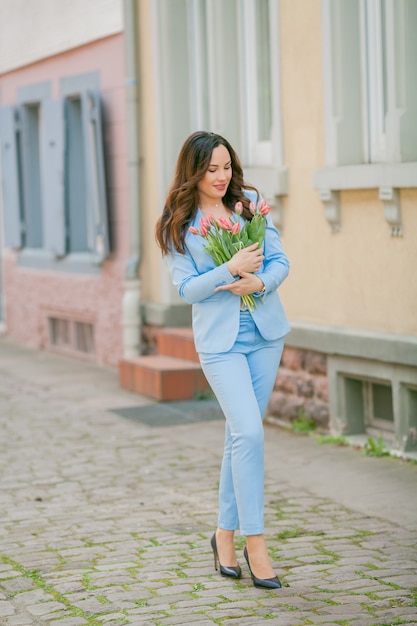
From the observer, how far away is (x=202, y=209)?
534 centimetres

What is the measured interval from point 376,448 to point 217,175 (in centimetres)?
316

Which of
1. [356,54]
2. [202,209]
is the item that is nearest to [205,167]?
[202,209]

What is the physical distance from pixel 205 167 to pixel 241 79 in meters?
4.99

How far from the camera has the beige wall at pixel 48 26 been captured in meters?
12.3

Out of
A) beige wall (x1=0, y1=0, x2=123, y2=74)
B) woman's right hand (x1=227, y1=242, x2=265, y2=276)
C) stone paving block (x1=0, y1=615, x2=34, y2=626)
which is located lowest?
stone paving block (x1=0, y1=615, x2=34, y2=626)

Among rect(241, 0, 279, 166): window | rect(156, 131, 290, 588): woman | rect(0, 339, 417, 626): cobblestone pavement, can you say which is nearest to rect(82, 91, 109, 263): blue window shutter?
rect(241, 0, 279, 166): window

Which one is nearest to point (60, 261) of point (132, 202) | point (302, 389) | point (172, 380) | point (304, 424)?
point (132, 202)

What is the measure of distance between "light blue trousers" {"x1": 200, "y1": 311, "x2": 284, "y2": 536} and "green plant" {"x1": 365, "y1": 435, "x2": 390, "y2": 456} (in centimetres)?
270

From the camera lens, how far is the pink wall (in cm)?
1216

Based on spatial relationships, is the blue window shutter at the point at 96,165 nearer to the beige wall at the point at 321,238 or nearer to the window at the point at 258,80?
the window at the point at 258,80

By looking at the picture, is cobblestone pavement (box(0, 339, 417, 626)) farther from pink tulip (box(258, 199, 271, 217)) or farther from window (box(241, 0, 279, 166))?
window (box(241, 0, 279, 166))

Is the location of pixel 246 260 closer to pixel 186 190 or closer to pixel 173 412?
pixel 186 190

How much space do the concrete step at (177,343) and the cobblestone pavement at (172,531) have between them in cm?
117

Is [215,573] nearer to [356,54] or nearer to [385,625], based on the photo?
[385,625]
